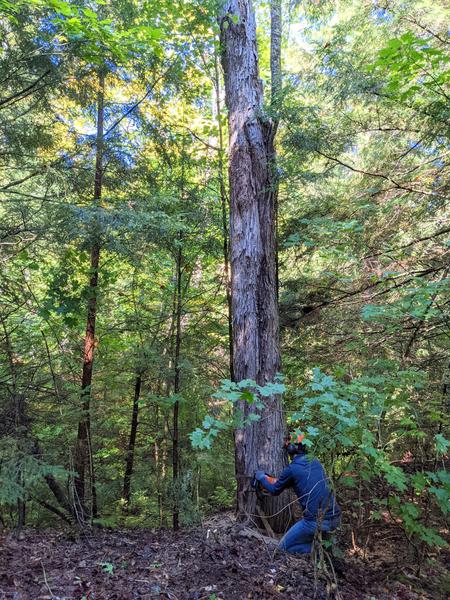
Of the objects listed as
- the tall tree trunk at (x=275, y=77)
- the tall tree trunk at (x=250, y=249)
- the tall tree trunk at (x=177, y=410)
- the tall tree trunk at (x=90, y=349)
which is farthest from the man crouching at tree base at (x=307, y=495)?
the tall tree trunk at (x=90, y=349)

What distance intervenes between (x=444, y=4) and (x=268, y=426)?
22.7 feet

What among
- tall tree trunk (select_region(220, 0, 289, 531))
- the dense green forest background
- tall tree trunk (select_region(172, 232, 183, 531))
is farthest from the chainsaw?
tall tree trunk (select_region(172, 232, 183, 531))

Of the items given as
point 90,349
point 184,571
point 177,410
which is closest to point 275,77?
point 90,349

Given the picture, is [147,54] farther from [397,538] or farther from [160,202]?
[397,538]

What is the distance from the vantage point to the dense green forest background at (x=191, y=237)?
4.27 metres

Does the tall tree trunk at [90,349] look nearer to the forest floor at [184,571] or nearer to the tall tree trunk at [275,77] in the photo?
the forest floor at [184,571]

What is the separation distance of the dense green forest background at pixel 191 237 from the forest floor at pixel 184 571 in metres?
0.58

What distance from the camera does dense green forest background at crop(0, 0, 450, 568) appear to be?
4.27 metres

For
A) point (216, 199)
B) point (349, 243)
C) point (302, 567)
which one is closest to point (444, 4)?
point (349, 243)

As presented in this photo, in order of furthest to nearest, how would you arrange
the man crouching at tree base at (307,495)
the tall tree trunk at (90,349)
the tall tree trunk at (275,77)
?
1. the tall tree trunk at (90,349)
2. the tall tree trunk at (275,77)
3. the man crouching at tree base at (307,495)

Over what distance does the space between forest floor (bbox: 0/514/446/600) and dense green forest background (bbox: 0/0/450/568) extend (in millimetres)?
580

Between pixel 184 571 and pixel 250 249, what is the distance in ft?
12.8

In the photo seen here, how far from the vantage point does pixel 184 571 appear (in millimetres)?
3291

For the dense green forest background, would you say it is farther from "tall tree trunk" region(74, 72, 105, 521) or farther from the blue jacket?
the blue jacket
